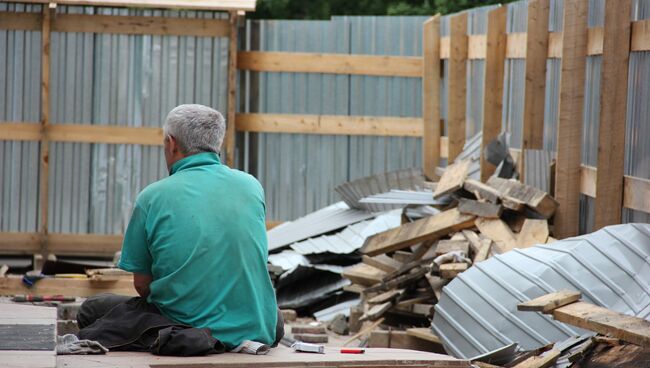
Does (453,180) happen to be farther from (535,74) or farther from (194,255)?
(194,255)

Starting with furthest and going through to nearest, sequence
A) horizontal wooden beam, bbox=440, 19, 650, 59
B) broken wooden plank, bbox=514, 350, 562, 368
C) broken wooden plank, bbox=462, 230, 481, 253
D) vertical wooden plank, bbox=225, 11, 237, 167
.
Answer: vertical wooden plank, bbox=225, 11, 237, 167
broken wooden plank, bbox=462, 230, 481, 253
horizontal wooden beam, bbox=440, 19, 650, 59
broken wooden plank, bbox=514, 350, 562, 368

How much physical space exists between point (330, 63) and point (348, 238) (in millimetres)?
3015

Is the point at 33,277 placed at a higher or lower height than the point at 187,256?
lower

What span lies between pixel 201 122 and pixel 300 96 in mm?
9596

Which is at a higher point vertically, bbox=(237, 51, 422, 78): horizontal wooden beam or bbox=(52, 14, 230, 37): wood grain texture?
bbox=(52, 14, 230, 37): wood grain texture

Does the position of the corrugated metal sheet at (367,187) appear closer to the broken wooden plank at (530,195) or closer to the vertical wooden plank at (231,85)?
the vertical wooden plank at (231,85)

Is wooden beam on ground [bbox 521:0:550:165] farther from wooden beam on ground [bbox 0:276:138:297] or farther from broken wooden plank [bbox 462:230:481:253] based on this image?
wooden beam on ground [bbox 0:276:138:297]

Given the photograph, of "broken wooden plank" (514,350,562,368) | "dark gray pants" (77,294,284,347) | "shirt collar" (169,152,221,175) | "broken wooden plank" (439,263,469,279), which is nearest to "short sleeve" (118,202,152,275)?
"shirt collar" (169,152,221,175)

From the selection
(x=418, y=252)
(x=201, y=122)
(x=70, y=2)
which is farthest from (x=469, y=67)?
(x=201, y=122)

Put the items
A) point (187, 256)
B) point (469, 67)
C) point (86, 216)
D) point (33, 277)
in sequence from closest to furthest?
point (187, 256), point (33, 277), point (469, 67), point (86, 216)

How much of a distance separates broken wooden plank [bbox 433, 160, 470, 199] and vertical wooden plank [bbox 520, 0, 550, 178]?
2.21ft

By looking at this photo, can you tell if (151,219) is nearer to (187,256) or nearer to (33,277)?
(187,256)

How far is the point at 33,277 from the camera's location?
10.0 m

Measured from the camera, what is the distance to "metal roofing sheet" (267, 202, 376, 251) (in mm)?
12977
